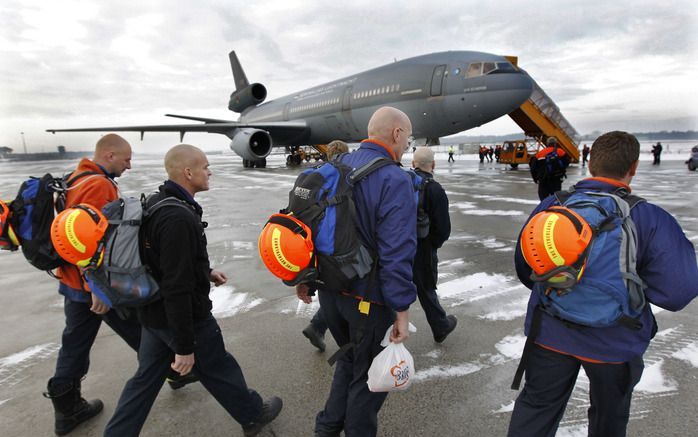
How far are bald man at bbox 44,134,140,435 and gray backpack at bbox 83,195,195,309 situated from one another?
21.4 inches

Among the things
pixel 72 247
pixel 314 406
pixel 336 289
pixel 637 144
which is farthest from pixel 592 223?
pixel 72 247

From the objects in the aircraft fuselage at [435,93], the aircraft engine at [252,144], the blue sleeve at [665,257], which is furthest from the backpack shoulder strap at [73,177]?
the aircraft engine at [252,144]

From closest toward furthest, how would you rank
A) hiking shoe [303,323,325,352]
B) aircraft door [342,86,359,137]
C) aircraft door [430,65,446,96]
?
hiking shoe [303,323,325,352] → aircraft door [430,65,446,96] → aircraft door [342,86,359,137]

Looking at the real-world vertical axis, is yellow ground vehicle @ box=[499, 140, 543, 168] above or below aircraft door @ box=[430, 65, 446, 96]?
below

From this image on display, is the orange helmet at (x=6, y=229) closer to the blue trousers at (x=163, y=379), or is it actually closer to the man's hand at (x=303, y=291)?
the blue trousers at (x=163, y=379)

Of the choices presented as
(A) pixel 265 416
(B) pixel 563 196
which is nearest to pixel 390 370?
(A) pixel 265 416

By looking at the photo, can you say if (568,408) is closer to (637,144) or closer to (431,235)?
(431,235)

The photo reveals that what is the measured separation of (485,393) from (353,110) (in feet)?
54.1

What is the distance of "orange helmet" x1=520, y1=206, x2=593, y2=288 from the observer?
1.54m

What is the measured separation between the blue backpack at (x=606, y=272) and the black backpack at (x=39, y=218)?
281cm

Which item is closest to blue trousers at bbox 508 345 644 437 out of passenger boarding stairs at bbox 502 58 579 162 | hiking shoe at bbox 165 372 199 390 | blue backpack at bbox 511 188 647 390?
blue backpack at bbox 511 188 647 390

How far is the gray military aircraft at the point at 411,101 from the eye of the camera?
13.3 meters

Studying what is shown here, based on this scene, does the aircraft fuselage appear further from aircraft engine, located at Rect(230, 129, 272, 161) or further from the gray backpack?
the gray backpack

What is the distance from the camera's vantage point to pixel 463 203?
34.0 feet
